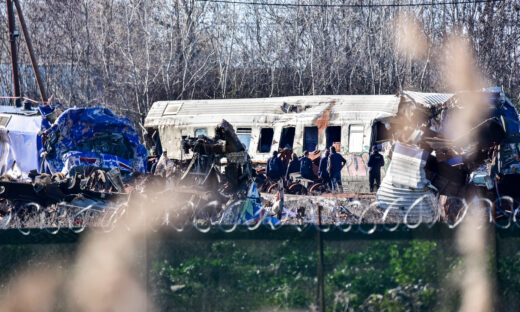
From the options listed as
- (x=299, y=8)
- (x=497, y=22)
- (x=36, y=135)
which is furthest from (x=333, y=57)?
(x=36, y=135)

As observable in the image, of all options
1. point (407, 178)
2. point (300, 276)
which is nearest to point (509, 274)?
point (300, 276)

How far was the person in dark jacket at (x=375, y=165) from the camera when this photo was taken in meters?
19.4

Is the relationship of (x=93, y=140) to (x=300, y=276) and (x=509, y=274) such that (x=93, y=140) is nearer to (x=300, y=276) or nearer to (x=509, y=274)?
(x=300, y=276)

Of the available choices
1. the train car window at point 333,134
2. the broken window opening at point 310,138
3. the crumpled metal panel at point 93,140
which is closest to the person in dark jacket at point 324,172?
the train car window at point 333,134

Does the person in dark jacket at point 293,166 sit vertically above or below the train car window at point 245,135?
below

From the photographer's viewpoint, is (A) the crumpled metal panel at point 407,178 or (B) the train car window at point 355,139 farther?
(B) the train car window at point 355,139

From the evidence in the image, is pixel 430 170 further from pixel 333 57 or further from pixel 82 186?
pixel 333 57

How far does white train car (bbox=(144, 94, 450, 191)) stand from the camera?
21.6 meters

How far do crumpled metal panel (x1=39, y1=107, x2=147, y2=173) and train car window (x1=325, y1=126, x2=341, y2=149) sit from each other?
7.05 m

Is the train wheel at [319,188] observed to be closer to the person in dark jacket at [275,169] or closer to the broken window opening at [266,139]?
the person in dark jacket at [275,169]

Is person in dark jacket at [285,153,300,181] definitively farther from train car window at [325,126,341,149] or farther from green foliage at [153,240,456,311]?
green foliage at [153,240,456,311]

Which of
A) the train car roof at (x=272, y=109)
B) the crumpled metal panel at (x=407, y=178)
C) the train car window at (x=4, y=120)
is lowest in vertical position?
the crumpled metal panel at (x=407, y=178)

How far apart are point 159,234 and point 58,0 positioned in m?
34.2

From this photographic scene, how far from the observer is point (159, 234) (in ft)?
22.5
